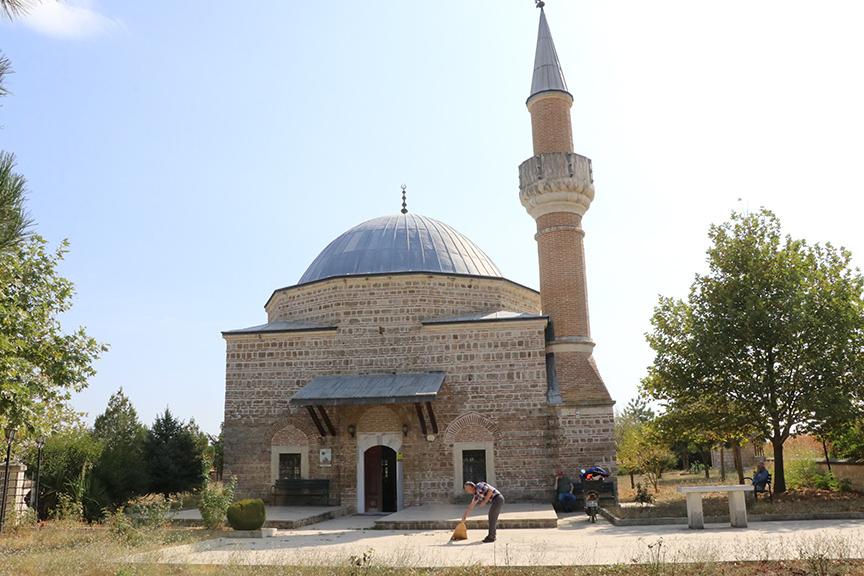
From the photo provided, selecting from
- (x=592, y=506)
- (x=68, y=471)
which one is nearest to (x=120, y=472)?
(x=68, y=471)

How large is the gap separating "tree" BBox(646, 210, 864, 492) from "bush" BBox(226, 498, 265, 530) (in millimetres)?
8911

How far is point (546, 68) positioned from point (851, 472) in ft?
40.0

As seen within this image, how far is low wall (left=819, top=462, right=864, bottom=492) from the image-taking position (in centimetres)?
1486

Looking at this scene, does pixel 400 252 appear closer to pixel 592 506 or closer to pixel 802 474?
pixel 592 506

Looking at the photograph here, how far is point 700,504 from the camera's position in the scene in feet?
33.5

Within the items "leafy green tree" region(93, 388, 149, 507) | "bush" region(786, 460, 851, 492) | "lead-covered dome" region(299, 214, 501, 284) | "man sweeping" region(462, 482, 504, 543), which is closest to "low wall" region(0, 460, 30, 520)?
"leafy green tree" region(93, 388, 149, 507)

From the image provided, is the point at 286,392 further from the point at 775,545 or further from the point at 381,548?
the point at 775,545

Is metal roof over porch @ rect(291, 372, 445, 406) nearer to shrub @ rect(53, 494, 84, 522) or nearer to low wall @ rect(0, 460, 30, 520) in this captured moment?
shrub @ rect(53, 494, 84, 522)

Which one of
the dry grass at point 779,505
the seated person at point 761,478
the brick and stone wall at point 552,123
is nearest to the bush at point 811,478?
the dry grass at point 779,505

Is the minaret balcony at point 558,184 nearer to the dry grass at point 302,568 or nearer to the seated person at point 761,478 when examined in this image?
the seated person at point 761,478

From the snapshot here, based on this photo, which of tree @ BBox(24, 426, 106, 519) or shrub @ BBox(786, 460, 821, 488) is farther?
shrub @ BBox(786, 460, 821, 488)

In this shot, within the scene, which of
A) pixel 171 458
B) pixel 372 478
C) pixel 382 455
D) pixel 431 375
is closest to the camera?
pixel 431 375

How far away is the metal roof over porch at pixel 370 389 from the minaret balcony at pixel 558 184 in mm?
5078

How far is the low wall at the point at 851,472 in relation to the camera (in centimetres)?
1486
